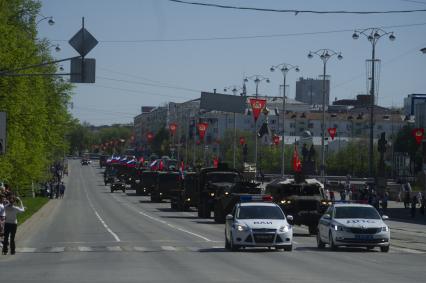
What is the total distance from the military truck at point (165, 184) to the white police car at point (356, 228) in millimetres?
50530

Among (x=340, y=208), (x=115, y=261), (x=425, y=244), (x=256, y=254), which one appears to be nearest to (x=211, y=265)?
(x=115, y=261)

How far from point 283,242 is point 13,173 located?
32.9 metres

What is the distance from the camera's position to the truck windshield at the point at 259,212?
30.6m

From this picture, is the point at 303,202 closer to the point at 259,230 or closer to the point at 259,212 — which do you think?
the point at 259,212

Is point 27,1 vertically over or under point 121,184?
over

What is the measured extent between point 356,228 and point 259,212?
3.01 meters

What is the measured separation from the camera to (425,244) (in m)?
36.7

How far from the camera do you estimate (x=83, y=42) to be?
30.2 metres

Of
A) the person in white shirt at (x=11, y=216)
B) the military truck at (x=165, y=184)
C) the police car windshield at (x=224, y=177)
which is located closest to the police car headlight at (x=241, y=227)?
the person in white shirt at (x=11, y=216)

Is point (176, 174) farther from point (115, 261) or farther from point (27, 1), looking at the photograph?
point (115, 261)

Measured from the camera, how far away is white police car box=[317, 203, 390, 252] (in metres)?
30.2

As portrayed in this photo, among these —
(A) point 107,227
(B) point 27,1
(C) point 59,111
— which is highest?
(B) point 27,1

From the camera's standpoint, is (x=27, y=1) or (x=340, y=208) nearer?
(x=340, y=208)

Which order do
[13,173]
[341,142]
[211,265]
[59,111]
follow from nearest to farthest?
1. [211,265]
2. [13,173]
3. [59,111]
4. [341,142]
